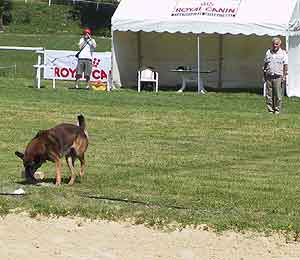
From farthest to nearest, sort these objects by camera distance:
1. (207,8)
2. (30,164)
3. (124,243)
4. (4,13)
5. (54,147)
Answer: (4,13) → (207,8) → (30,164) → (54,147) → (124,243)

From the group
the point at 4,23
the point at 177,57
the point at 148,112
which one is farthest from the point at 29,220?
the point at 4,23

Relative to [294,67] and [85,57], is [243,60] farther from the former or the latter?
[85,57]

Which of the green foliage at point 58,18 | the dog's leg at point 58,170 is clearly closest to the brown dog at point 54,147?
the dog's leg at point 58,170

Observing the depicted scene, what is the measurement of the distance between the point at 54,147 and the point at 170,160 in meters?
3.56

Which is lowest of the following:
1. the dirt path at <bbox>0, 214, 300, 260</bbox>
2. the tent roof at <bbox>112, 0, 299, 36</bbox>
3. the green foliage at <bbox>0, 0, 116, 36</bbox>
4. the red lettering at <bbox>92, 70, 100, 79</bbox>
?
the dirt path at <bbox>0, 214, 300, 260</bbox>

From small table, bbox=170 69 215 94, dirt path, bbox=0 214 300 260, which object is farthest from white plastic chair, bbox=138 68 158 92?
dirt path, bbox=0 214 300 260

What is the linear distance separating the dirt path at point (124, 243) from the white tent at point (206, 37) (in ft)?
59.1

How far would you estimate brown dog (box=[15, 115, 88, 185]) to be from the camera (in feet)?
34.3

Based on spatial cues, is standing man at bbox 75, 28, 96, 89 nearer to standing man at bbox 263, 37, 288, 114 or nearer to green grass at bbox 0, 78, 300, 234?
green grass at bbox 0, 78, 300, 234

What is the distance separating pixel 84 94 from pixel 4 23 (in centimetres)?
3956

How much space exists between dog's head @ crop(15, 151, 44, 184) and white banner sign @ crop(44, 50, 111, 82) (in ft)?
65.5

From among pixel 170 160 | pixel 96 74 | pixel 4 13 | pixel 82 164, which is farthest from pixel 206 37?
pixel 4 13

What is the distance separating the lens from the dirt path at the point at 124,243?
809 centimetres

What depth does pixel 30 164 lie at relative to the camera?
10648 mm
